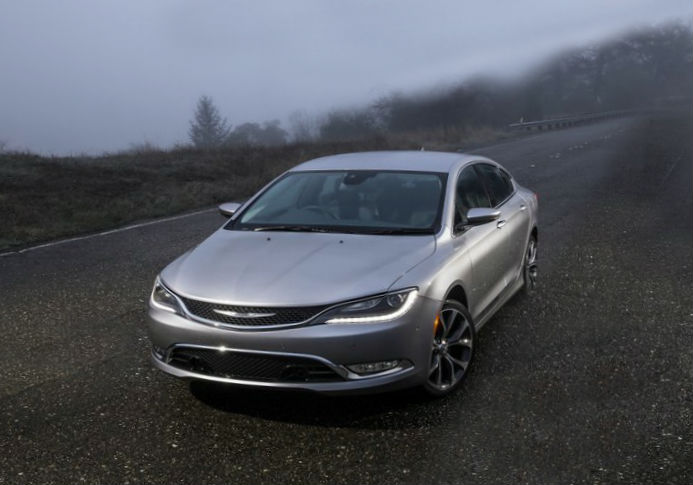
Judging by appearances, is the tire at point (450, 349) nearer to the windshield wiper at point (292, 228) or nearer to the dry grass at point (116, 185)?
the windshield wiper at point (292, 228)

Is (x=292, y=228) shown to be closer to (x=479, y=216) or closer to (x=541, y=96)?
(x=479, y=216)

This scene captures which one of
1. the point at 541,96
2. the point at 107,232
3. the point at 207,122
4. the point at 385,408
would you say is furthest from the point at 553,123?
the point at 207,122

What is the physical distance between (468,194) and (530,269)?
1746mm

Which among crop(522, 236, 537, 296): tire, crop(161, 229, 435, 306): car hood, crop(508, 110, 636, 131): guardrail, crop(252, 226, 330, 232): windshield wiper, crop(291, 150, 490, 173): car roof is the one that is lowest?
crop(508, 110, 636, 131): guardrail

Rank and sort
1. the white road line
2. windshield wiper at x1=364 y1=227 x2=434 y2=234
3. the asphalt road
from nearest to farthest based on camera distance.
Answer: the asphalt road → windshield wiper at x1=364 y1=227 x2=434 y2=234 → the white road line

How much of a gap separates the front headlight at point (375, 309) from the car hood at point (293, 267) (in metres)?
0.05

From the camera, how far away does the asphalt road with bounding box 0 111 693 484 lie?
3.71m

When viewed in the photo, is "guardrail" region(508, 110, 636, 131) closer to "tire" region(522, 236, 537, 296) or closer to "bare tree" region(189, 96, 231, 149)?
"tire" region(522, 236, 537, 296)

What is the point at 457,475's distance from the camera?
362cm

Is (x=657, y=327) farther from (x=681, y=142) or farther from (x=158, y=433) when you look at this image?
(x=681, y=142)

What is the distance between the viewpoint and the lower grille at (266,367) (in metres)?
3.97

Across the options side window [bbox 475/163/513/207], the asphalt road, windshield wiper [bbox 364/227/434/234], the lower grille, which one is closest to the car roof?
side window [bbox 475/163/513/207]

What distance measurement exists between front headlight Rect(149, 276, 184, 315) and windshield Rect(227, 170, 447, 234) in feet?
3.24

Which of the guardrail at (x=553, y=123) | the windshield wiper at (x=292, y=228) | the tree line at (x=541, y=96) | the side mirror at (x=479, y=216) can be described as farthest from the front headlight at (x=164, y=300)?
A: the guardrail at (x=553, y=123)
